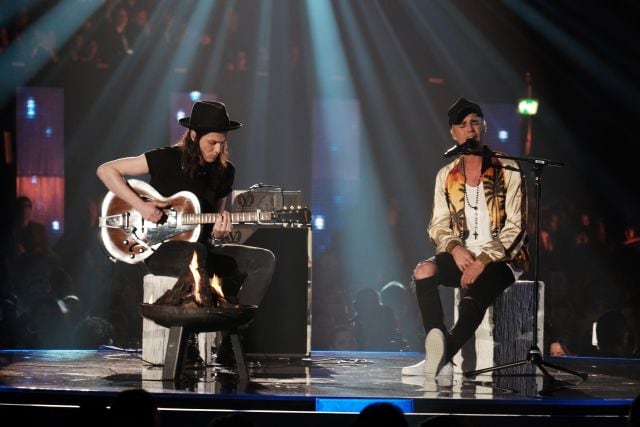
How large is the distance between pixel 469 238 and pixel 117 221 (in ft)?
7.16

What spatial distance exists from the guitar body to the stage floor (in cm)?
72

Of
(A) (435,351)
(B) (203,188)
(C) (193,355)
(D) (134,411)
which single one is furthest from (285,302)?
(D) (134,411)

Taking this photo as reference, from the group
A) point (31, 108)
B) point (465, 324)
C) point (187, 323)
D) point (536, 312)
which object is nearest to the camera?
point (187, 323)

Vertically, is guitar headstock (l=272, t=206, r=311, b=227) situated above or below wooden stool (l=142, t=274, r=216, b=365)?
above

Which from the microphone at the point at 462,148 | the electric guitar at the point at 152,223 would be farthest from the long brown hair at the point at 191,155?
the microphone at the point at 462,148

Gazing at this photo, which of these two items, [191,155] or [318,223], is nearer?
[191,155]

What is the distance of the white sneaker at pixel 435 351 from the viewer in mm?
5500

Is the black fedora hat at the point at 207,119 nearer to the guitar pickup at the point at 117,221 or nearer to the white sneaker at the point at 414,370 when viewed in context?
the guitar pickup at the point at 117,221

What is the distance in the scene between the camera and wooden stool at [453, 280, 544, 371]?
5.81m

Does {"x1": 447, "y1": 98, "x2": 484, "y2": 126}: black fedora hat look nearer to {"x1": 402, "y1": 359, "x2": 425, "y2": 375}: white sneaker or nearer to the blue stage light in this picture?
{"x1": 402, "y1": 359, "x2": 425, "y2": 375}: white sneaker

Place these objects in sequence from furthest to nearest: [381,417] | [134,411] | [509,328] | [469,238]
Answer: [469,238], [509,328], [134,411], [381,417]

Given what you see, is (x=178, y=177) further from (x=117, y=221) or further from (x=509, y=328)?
(x=509, y=328)

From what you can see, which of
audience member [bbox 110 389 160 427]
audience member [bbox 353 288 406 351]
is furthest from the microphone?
audience member [bbox 353 288 406 351]

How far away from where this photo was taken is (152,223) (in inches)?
227
